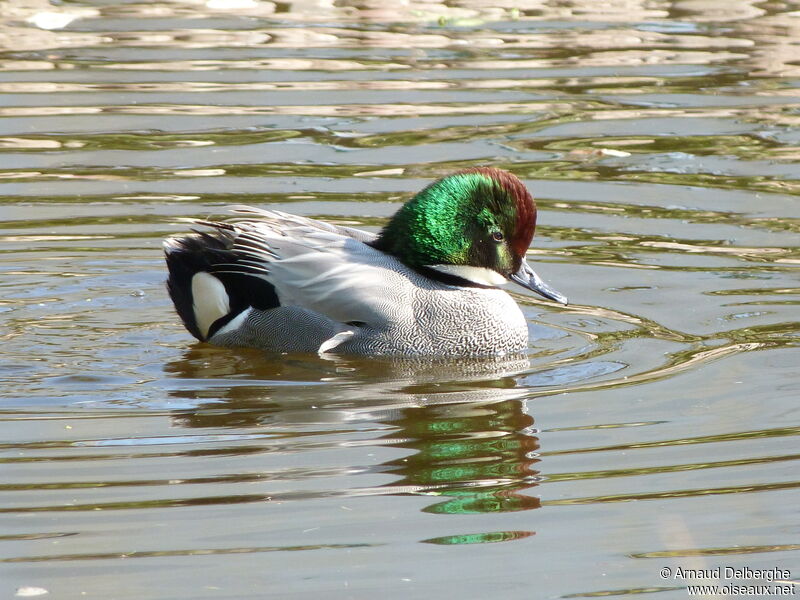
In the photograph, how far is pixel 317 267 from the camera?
6914 mm

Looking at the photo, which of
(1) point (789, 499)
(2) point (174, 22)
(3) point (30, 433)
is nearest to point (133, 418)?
(3) point (30, 433)

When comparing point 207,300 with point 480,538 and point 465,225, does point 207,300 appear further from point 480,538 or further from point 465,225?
point 480,538

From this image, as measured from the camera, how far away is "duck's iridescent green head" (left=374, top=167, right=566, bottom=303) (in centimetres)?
696

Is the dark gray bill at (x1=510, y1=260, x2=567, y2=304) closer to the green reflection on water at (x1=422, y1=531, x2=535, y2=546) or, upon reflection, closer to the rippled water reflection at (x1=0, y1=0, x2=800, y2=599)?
the rippled water reflection at (x1=0, y1=0, x2=800, y2=599)

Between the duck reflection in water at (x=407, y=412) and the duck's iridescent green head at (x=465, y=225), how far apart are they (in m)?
0.51

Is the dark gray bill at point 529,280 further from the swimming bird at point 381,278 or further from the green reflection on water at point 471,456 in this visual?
the green reflection on water at point 471,456

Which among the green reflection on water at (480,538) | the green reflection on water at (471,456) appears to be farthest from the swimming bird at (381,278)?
the green reflection on water at (480,538)

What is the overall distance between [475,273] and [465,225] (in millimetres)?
275

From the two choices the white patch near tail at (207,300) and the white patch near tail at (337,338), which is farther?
the white patch near tail at (207,300)

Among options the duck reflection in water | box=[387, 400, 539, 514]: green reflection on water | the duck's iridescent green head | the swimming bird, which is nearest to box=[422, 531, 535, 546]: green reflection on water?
the duck reflection in water

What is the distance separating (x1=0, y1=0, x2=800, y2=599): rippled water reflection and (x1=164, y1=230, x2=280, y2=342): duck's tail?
6.1 inches

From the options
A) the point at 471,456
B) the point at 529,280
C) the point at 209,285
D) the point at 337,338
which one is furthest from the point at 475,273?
the point at 471,456

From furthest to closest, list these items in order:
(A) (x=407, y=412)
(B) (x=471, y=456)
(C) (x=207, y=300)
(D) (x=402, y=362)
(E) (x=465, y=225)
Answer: (C) (x=207, y=300) → (E) (x=465, y=225) → (D) (x=402, y=362) → (A) (x=407, y=412) → (B) (x=471, y=456)

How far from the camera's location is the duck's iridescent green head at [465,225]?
22.8 feet
